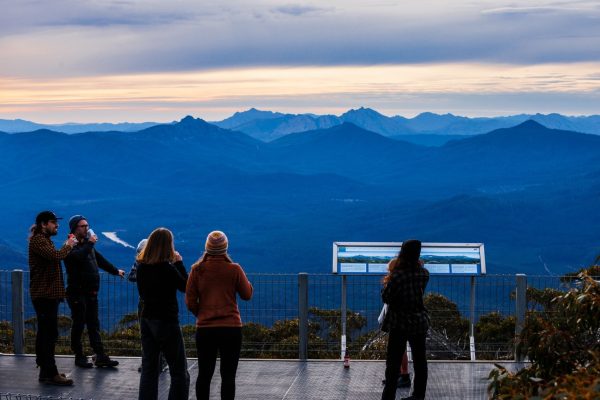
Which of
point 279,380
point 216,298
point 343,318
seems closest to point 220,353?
point 216,298

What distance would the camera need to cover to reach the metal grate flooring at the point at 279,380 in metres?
9.87

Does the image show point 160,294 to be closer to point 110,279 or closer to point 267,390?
point 267,390

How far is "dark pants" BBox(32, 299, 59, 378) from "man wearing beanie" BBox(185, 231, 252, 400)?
7.51ft

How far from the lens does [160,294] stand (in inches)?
319

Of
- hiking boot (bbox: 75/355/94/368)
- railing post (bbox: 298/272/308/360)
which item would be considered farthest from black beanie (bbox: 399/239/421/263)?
hiking boot (bbox: 75/355/94/368)

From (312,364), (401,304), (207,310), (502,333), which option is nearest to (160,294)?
(207,310)

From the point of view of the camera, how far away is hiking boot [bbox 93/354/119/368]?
10867 millimetres

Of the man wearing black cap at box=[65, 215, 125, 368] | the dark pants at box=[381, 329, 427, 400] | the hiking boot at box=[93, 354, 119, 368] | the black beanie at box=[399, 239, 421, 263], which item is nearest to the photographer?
the black beanie at box=[399, 239, 421, 263]

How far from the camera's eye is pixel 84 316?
10.5 m

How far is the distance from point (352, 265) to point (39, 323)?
372 centimetres

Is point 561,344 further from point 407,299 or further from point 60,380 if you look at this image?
point 60,380

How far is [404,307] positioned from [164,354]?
7.08ft

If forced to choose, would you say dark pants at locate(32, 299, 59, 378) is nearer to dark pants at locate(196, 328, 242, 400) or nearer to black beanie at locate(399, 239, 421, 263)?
dark pants at locate(196, 328, 242, 400)

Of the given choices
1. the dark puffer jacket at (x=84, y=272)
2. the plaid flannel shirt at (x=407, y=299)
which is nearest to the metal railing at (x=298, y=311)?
the dark puffer jacket at (x=84, y=272)
